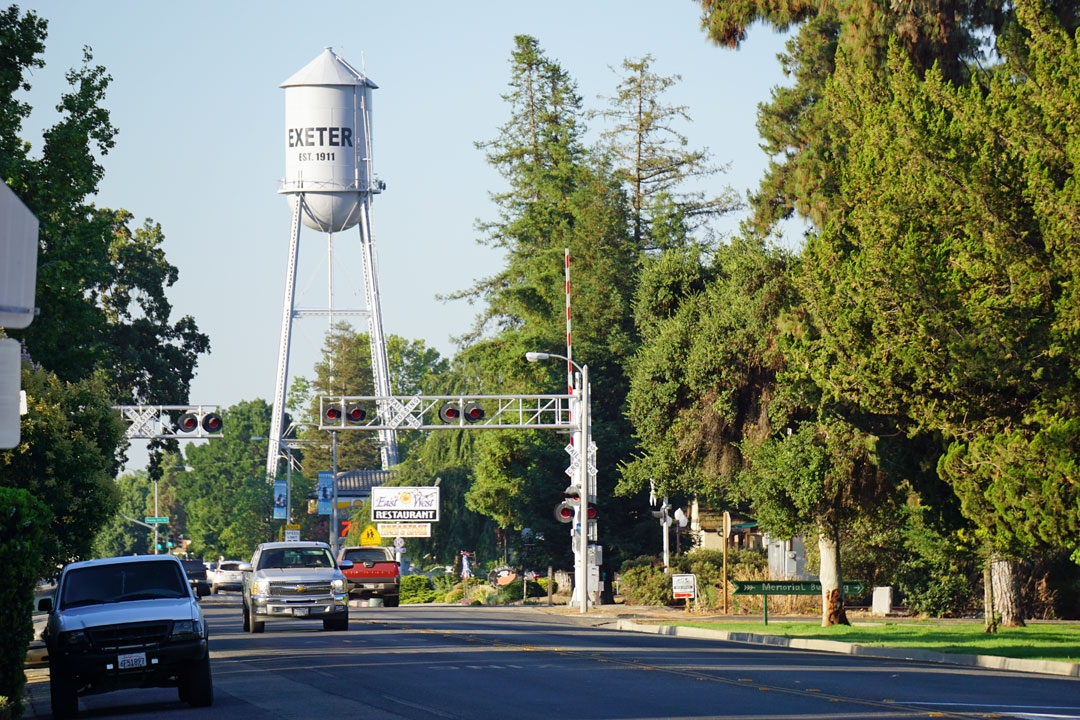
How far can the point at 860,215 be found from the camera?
2716cm

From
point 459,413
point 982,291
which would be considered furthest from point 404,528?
point 982,291

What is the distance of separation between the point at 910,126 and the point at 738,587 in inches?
561

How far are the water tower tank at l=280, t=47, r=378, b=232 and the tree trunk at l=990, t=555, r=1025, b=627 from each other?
51818 mm

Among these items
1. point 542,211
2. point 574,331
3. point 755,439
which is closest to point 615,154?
point 542,211

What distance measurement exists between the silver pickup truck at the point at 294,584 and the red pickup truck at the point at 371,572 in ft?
52.1

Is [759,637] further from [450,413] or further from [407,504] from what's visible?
[407,504]

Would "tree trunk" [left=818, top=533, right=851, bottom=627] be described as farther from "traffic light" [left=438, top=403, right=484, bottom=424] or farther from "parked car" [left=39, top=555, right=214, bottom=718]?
"parked car" [left=39, top=555, right=214, bottom=718]

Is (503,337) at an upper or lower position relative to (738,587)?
upper

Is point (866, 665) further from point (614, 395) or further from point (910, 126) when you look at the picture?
point (614, 395)

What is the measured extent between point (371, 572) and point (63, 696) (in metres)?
31.2

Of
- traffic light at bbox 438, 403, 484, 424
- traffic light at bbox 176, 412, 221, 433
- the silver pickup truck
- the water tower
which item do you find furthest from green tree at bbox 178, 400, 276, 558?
the silver pickup truck

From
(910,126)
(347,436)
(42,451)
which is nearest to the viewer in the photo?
(910,126)

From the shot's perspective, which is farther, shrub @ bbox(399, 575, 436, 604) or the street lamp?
shrub @ bbox(399, 575, 436, 604)

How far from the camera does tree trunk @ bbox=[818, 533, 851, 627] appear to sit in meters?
36.2
